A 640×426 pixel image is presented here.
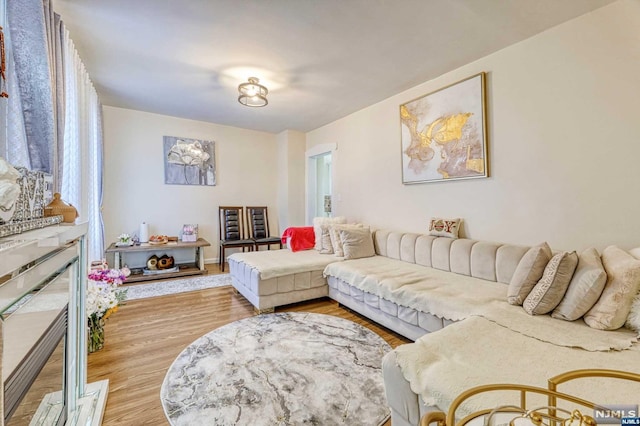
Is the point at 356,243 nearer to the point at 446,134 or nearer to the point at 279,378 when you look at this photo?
the point at 446,134

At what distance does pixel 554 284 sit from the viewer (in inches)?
68.9

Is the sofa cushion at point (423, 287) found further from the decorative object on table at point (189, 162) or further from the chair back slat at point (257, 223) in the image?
the decorative object on table at point (189, 162)

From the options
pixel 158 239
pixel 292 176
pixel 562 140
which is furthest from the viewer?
pixel 292 176

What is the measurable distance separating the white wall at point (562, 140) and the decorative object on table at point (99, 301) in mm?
3306

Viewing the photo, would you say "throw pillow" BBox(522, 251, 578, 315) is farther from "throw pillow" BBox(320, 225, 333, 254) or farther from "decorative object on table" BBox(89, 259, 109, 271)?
"decorative object on table" BBox(89, 259, 109, 271)

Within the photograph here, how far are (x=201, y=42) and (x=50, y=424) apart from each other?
2.80m

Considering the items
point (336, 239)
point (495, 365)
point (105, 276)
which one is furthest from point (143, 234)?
point (495, 365)

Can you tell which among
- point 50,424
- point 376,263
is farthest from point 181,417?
point 376,263

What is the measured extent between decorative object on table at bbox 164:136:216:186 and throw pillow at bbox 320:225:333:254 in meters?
2.70

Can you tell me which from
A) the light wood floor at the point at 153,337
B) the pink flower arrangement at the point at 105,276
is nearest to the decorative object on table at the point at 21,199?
the pink flower arrangement at the point at 105,276

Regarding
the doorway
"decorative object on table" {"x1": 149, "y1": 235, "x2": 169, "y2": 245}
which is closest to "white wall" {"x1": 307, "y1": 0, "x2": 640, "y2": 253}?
the doorway

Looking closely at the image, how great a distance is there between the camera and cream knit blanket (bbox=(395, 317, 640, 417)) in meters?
1.06

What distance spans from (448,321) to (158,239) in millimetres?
4433

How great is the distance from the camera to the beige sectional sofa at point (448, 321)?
123 cm
